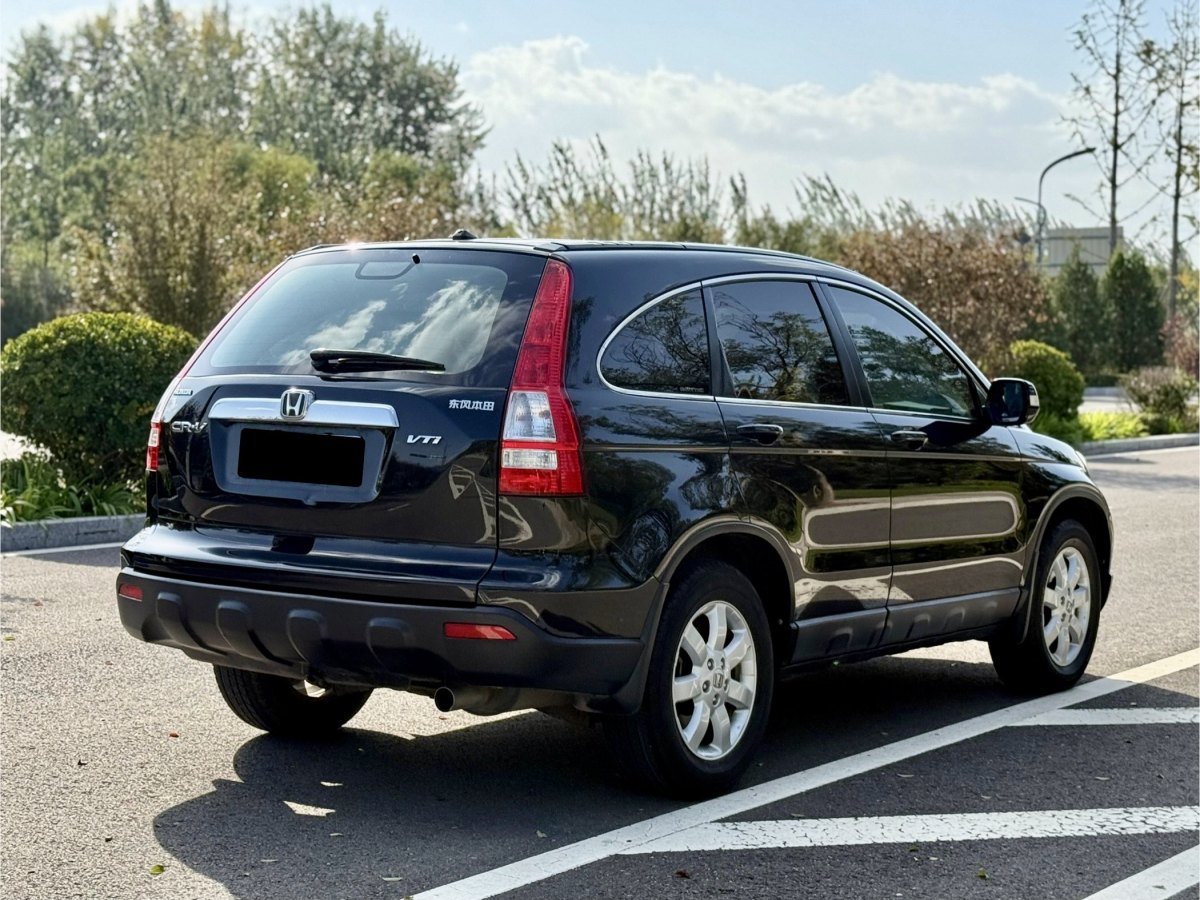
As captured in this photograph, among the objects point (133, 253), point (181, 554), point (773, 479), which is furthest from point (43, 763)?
point (133, 253)

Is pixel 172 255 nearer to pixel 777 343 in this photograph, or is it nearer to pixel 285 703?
pixel 285 703

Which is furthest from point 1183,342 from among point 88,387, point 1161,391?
point 88,387

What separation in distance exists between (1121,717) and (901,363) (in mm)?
1756

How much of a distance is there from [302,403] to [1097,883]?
8.89 feet

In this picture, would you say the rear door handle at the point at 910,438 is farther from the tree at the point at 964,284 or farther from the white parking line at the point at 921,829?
the tree at the point at 964,284

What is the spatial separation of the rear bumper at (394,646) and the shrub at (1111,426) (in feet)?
68.3

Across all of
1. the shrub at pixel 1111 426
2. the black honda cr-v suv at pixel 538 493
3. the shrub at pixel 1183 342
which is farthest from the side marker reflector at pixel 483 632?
the shrub at pixel 1183 342

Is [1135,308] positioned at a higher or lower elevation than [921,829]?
higher

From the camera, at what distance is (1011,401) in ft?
22.0

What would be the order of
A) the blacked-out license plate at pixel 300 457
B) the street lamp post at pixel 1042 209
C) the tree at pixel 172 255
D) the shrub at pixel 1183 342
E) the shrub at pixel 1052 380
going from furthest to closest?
the street lamp post at pixel 1042 209 < the shrub at pixel 1183 342 < the shrub at pixel 1052 380 < the tree at pixel 172 255 < the blacked-out license plate at pixel 300 457

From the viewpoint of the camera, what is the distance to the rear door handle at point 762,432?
5332 millimetres

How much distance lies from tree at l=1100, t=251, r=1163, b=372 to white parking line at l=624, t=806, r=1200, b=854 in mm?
38458

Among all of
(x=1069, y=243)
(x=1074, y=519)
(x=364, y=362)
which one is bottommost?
(x=1074, y=519)

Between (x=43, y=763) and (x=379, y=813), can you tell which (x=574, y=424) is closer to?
(x=379, y=813)
